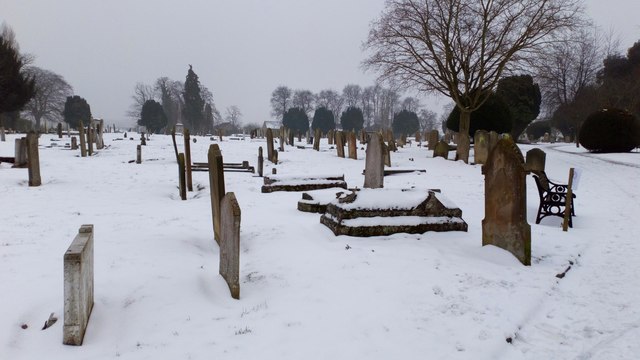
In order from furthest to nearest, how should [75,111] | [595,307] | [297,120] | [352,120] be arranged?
1. [352,120]
2. [297,120]
3. [75,111]
4. [595,307]

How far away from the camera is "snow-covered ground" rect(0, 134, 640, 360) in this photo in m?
3.53

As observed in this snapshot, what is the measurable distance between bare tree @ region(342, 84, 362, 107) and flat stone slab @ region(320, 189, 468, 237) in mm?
99396

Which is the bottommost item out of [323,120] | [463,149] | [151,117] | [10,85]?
[463,149]

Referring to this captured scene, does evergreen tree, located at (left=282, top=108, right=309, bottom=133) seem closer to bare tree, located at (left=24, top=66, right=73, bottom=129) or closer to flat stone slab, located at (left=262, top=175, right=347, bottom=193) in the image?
bare tree, located at (left=24, top=66, right=73, bottom=129)

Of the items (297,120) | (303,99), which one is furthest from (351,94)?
(297,120)

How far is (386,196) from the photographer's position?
7184mm

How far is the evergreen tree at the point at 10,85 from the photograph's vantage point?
1443 inches

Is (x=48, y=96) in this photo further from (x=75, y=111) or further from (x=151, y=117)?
(x=151, y=117)

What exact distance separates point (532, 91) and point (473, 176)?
95.4ft

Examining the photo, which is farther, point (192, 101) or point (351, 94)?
point (351, 94)

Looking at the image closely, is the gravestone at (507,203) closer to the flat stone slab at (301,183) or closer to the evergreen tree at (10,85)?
the flat stone slab at (301,183)

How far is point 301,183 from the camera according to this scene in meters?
11.9

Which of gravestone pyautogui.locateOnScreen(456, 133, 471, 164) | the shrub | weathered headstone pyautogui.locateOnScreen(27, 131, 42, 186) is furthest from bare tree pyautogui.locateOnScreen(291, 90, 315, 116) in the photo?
weathered headstone pyautogui.locateOnScreen(27, 131, 42, 186)

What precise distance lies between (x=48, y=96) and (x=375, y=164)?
254ft
